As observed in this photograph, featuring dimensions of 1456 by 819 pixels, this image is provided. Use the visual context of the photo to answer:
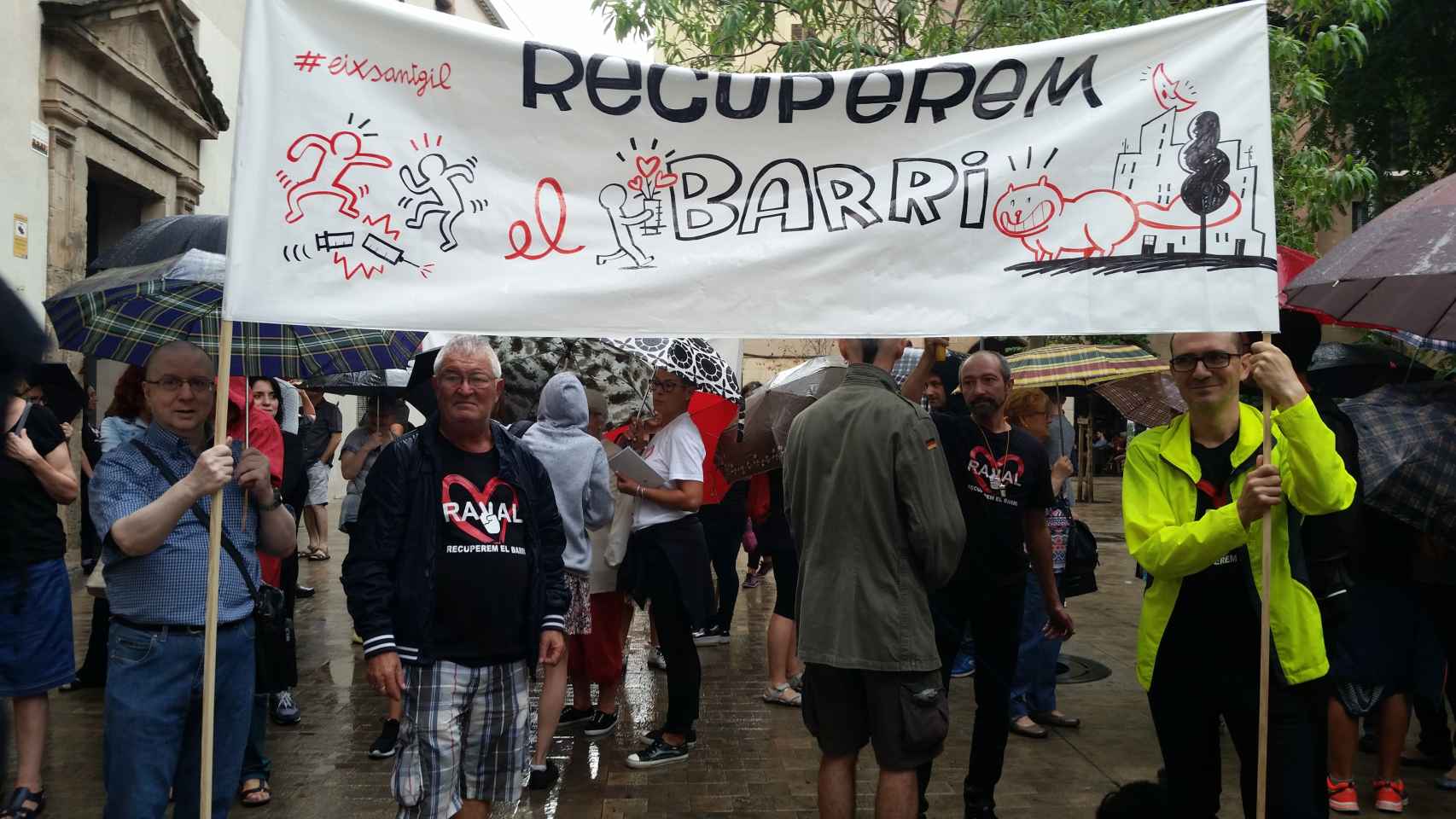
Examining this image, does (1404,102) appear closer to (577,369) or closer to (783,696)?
(577,369)

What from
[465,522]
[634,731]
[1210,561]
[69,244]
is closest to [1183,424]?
[1210,561]

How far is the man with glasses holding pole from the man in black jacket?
373 mm

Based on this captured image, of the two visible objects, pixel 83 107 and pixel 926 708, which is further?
pixel 83 107

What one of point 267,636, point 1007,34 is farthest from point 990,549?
point 1007,34

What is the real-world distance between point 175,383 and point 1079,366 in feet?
17.9

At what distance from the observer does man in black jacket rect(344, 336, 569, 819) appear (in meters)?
3.70

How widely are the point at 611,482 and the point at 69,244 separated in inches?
320

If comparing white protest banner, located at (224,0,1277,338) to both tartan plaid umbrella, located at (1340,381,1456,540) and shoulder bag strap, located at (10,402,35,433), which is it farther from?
shoulder bag strap, located at (10,402,35,433)

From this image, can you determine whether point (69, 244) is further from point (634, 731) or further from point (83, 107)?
point (634, 731)

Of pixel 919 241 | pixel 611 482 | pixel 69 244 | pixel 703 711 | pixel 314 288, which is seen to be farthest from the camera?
pixel 69 244

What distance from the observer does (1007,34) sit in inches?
426

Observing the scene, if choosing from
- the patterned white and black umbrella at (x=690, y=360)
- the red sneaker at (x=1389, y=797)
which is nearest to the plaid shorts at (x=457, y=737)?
the patterned white and black umbrella at (x=690, y=360)

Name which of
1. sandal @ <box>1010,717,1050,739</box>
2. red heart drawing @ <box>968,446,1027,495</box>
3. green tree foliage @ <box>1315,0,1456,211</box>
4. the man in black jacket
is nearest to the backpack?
sandal @ <box>1010,717,1050,739</box>

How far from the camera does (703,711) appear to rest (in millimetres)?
6816
